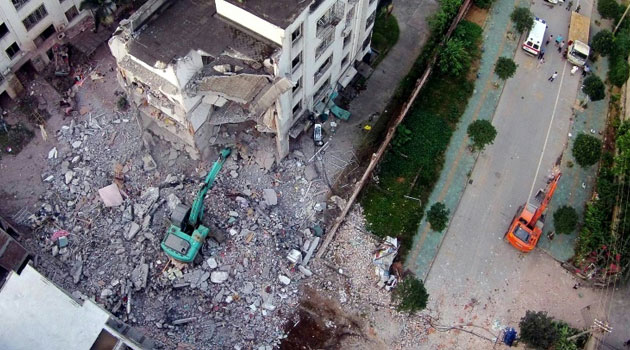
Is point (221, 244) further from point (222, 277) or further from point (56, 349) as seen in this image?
point (56, 349)

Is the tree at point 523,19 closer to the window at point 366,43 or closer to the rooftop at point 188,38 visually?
the window at point 366,43

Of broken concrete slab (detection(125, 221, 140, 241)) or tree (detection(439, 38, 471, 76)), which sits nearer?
broken concrete slab (detection(125, 221, 140, 241))

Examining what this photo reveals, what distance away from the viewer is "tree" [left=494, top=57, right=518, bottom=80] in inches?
1588

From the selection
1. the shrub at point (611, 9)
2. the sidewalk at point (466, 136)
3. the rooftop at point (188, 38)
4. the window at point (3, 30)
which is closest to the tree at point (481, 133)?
the sidewalk at point (466, 136)

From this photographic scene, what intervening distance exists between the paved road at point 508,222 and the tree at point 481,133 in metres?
0.53

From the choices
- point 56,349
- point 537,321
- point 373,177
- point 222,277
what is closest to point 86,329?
point 56,349

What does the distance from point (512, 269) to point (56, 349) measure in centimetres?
2639

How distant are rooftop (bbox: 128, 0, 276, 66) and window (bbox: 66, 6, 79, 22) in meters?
13.6

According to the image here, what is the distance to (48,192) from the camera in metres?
34.3

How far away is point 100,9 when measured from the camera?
126 ft

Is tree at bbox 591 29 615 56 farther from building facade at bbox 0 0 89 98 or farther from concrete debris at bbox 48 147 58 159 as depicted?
concrete debris at bbox 48 147 58 159

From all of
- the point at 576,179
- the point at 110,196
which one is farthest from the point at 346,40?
the point at 576,179

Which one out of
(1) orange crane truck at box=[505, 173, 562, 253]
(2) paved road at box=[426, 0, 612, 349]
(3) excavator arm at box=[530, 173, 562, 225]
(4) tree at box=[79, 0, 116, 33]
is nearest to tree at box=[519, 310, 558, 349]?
(2) paved road at box=[426, 0, 612, 349]

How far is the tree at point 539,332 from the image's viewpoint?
95.3 ft
